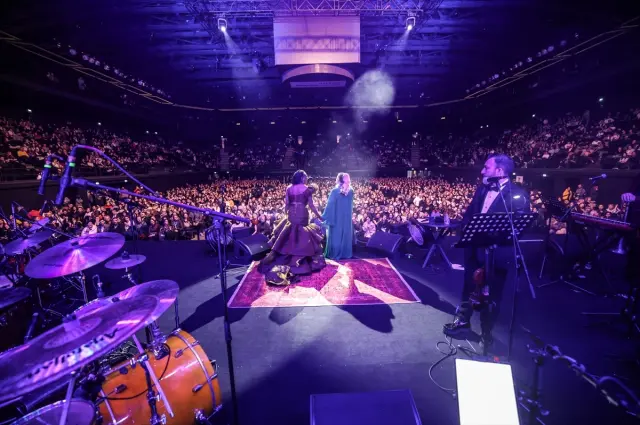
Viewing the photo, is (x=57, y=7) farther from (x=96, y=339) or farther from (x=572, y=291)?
(x=572, y=291)

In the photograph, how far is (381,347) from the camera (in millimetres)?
3584

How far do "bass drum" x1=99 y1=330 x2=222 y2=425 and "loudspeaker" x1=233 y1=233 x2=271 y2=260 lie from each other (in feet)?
13.3

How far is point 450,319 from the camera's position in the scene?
4180 millimetres

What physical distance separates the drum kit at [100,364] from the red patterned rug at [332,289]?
221 cm

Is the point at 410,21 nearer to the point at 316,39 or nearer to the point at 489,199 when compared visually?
the point at 316,39

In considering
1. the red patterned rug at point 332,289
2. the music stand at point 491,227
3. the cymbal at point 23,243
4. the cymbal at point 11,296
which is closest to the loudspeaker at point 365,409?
the music stand at point 491,227

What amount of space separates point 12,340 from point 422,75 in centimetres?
2187

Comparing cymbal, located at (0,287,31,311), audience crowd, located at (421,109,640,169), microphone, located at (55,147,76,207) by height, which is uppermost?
audience crowd, located at (421,109,640,169)

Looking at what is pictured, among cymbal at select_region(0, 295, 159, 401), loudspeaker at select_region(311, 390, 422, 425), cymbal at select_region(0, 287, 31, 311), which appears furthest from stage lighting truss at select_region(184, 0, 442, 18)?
loudspeaker at select_region(311, 390, 422, 425)

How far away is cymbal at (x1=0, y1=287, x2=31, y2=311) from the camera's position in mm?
2922

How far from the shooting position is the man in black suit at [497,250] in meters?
3.35

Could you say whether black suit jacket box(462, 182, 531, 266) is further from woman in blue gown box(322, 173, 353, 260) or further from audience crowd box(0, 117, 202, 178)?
audience crowd box(0, 117, 202, 178)

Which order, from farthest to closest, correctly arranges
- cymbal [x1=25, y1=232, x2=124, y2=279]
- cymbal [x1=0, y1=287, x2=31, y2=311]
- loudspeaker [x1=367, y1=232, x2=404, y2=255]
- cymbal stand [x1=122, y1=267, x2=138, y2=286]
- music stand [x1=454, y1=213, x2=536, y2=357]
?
1. loudspeaker [x1=367, y1=232, x2=404, y2=255]
2. cymbal stand [x1=122, y1=267, x2=138, y2=286]
3. music stand [x1=454, y1=213, x2=536, y2=357]
4. cymbal [x1=0, y1=287, x2=31, y2=311]
5. cymbal [x1=25, y1=232, x2=124, y2=279]

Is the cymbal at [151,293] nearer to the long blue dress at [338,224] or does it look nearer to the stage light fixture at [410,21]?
the long blue dress at [338,224]
